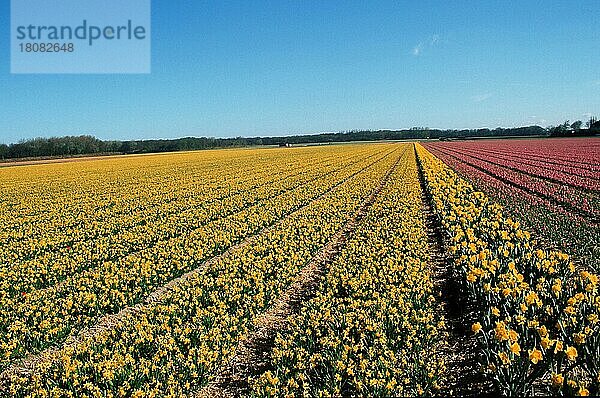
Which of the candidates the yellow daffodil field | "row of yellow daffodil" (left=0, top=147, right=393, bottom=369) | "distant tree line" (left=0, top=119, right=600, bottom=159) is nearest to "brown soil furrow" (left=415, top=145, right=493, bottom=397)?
the yellow daffodil field

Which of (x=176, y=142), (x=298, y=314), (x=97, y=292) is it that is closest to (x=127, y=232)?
(x=97, y=292)

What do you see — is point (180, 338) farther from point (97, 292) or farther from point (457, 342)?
point (457, 342)

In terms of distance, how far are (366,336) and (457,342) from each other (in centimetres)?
134

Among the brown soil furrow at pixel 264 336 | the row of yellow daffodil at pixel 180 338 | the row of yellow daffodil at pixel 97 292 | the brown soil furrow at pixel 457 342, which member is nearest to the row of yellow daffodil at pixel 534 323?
the brown soil furrow at pixel 457 342

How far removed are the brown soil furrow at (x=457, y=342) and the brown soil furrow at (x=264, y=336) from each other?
2.36 m

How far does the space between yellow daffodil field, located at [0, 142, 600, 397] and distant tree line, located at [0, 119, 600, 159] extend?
105324mm

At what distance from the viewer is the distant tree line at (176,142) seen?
105 m

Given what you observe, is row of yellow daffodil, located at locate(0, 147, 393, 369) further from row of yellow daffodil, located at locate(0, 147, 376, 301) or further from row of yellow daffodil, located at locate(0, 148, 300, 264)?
row of yellow daffodil, located at locate(0, 148, 300, 264)

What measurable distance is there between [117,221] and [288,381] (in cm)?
1301

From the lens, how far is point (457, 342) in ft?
20.7

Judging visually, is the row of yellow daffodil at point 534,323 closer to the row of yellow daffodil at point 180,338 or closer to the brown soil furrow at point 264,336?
the brown soil furrow at point 264,336

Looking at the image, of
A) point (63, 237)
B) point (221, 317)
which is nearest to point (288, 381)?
point (221, 317)

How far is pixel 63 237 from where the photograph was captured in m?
13.9

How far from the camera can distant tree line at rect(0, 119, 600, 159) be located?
343ft
